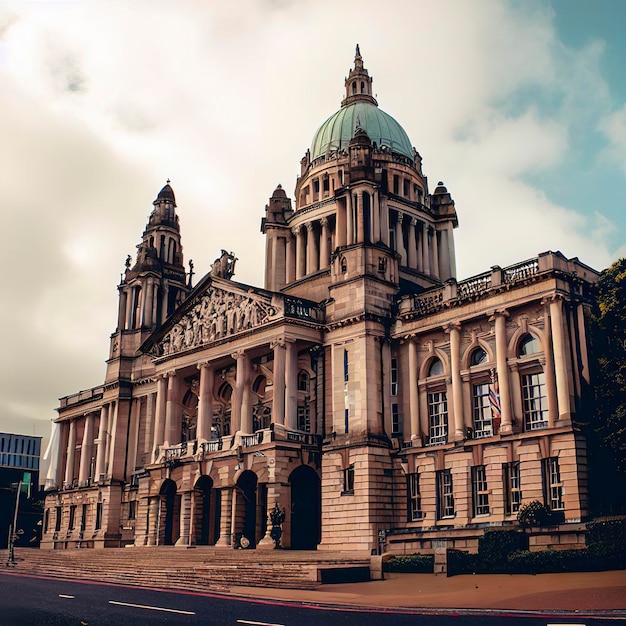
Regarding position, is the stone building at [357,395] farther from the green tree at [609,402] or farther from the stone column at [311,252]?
the green tree at [609,402]

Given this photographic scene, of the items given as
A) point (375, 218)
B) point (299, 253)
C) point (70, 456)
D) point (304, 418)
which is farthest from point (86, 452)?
point (375, 218)

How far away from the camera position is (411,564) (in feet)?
123

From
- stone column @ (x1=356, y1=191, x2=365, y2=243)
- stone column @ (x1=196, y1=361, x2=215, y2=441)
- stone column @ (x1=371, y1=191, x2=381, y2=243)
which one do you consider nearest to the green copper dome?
stone column @ (x1=371, y1=191, x2=381, y2=243)

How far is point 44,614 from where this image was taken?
2227cm

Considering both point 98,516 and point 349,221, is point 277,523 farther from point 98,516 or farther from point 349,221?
point 98,516

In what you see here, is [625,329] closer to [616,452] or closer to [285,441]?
[616,452]

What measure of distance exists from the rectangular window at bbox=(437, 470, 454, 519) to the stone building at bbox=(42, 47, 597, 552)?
0.16m

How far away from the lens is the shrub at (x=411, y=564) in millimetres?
37281

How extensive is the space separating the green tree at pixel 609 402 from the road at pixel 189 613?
18.9m

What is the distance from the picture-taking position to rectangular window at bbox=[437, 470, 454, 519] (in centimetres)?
4578

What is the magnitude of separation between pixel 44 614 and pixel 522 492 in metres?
26.9

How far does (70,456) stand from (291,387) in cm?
3785

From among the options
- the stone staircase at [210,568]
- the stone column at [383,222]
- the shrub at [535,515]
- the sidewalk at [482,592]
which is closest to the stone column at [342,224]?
the stone column at [383,222]

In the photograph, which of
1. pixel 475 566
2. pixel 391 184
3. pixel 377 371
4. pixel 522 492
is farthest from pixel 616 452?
pixel 391 184
